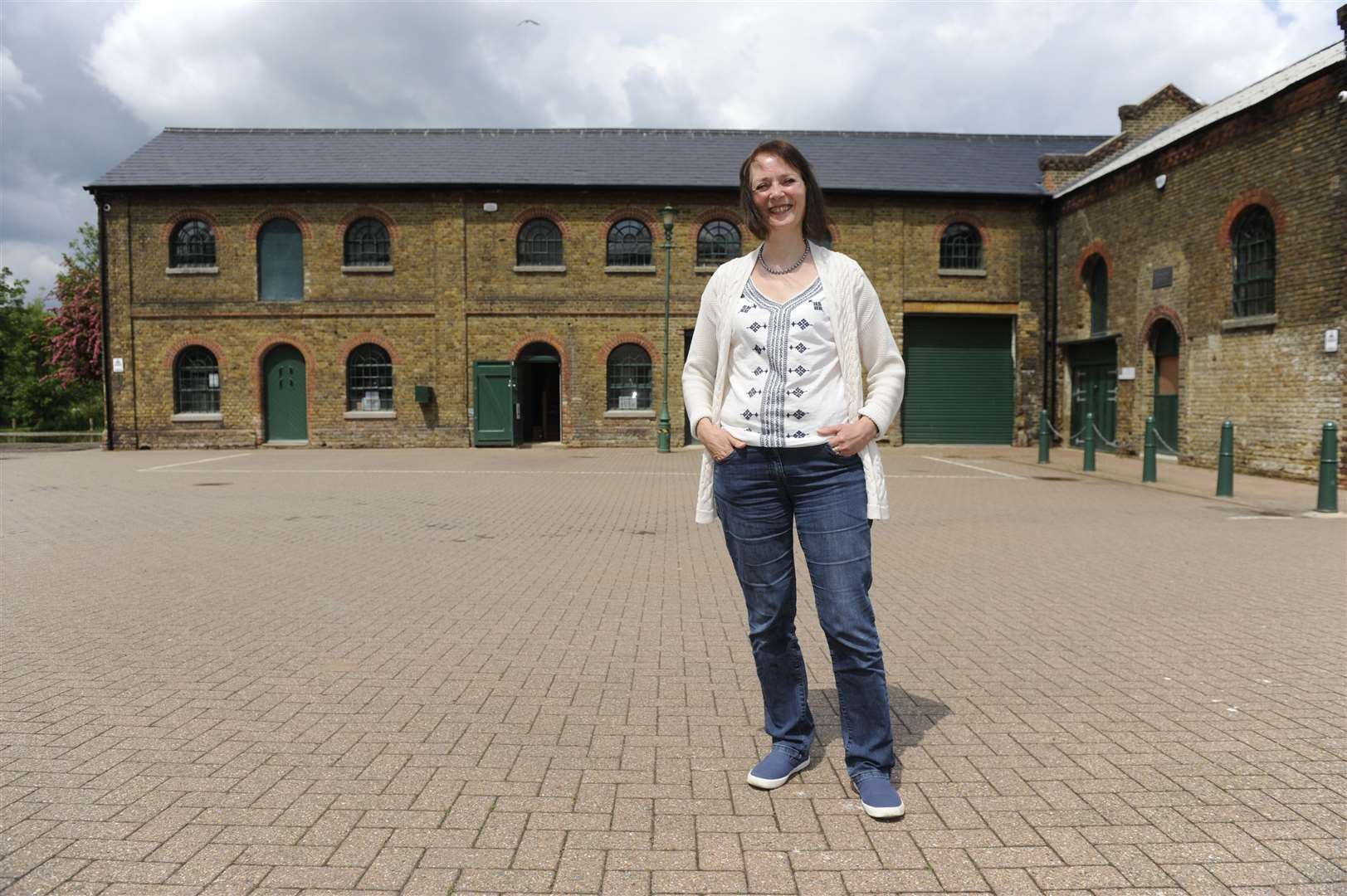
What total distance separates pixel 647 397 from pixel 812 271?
21142mm

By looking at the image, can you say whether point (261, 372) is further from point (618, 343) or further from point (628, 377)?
point (628, 377)

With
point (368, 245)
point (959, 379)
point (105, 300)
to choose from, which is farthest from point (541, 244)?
point (959, 379)

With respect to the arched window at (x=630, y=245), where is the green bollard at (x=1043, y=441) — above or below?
below

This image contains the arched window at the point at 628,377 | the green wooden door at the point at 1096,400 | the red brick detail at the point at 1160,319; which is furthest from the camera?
the arched window at the point at 628,377

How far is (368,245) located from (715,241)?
30.8ft

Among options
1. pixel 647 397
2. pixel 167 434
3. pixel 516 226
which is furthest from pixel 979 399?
pixel 167 434

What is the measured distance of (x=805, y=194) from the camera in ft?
9.95

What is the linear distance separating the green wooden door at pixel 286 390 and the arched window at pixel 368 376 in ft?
4.31

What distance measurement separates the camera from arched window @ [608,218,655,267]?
2402cm

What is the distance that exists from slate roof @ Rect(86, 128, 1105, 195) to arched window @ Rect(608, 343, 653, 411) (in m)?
4.44

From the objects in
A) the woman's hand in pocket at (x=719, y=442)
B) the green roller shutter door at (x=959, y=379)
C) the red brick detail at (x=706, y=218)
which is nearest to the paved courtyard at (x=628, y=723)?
the woman's hand in pocket at (x=719, y=442)

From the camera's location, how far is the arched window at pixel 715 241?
23969 mm

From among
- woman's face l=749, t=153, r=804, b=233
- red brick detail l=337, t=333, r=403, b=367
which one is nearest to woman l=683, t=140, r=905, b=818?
woman's face l=749, t=153, r=804, b=233

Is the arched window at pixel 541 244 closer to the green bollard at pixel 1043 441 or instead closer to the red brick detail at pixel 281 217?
the red brick detail at pixel 281 217
